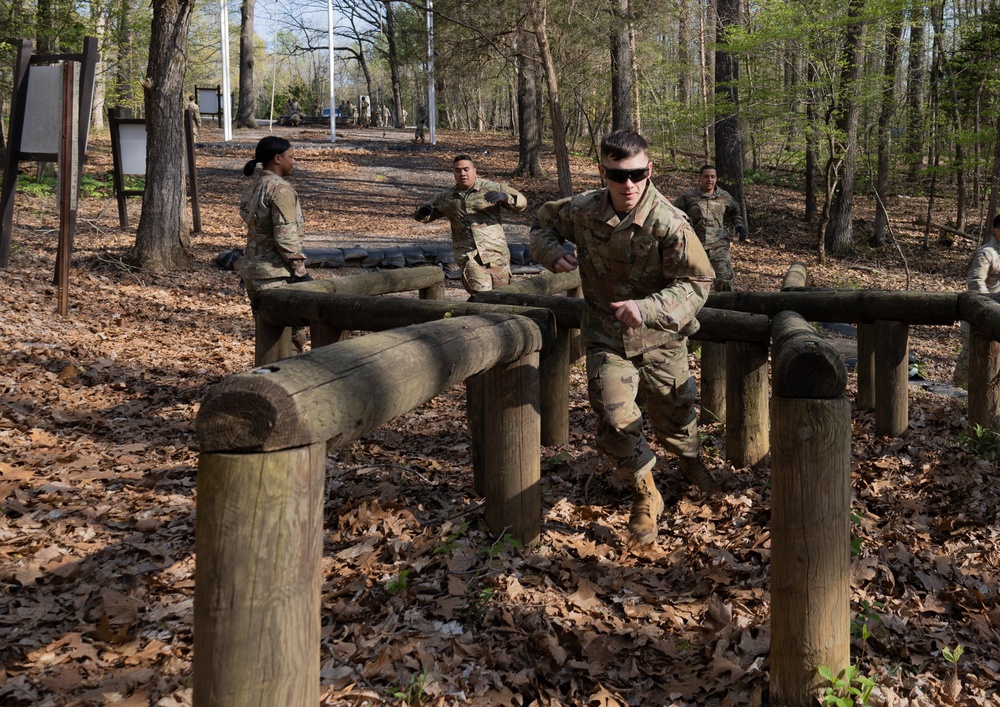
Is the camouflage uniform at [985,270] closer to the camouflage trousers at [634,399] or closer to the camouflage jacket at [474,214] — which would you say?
the camouflage jacket at [474,214]

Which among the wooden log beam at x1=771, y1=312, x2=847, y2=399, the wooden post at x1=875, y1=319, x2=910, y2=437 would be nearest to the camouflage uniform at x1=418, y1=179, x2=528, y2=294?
the wooden post at x1=875, y1=319, x2=910, y2=437

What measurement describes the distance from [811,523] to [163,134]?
441 inches

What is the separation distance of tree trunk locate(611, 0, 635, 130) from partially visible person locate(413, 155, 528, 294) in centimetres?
1157

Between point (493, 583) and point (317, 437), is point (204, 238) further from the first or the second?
point (317, 437)

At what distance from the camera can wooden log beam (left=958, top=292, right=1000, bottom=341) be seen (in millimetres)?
5156

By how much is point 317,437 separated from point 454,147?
3262 cm

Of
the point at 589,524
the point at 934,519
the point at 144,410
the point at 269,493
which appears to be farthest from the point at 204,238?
the point at 269,493

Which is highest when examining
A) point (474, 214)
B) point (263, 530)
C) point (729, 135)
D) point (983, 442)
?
point (729, 135)

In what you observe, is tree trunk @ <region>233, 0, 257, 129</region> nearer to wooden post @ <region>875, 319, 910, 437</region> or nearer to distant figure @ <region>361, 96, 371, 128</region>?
distant figure @ <region>361, 96, 371, 128</region>

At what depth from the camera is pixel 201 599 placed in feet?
6.56

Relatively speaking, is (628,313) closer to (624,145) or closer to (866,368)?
(624,145)

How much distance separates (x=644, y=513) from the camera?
4562mm

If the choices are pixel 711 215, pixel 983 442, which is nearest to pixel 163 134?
pixel 711 215

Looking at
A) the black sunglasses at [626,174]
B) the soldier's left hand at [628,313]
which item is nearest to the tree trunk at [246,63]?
the black sunglasses at [626,174]
